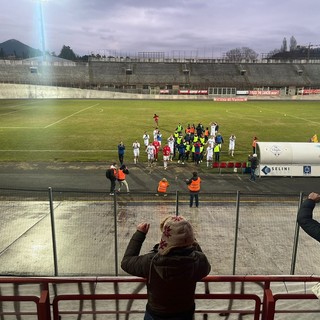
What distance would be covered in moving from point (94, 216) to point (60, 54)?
200 meters

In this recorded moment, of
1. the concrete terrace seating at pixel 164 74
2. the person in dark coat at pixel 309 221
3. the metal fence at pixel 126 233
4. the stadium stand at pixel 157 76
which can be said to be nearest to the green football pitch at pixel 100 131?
the metal fence at pixel 126 233

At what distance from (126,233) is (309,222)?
7.67 meters

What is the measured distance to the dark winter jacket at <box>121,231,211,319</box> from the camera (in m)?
2.61

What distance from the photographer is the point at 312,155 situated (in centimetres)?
1783

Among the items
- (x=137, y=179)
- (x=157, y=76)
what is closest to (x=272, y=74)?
(x=157, y=76)

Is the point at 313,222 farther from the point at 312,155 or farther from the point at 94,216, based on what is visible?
the point at 312,155

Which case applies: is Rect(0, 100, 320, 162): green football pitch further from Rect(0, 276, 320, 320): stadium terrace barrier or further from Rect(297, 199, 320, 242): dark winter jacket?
Rect(297, 199, 320, 242): dark winter jacket

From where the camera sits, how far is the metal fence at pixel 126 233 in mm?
8523

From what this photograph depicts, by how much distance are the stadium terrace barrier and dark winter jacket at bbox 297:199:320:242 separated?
0.71 meters

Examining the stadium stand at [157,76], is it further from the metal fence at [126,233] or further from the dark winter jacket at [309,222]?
the dark winter jacket at [309,222]

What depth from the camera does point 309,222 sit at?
11.4 ft

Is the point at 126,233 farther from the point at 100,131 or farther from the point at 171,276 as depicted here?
the point at 100,131

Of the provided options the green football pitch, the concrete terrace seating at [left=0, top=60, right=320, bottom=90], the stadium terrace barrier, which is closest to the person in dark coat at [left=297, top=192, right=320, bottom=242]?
the stadium terrace barrier

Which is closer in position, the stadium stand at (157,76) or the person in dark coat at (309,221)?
the person in dark coat at (309,221)
